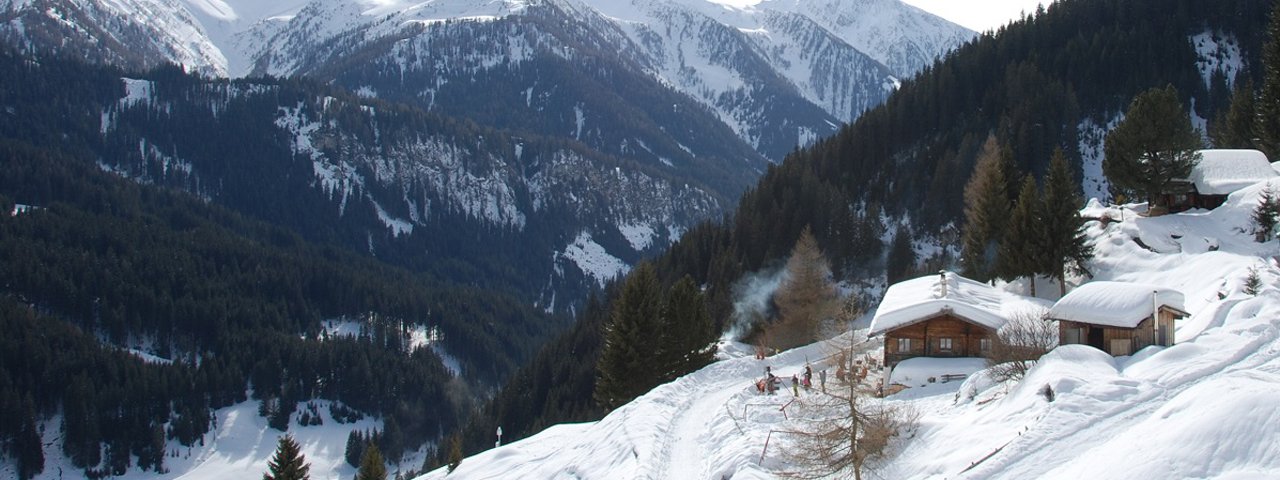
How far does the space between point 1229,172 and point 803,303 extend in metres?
29.6

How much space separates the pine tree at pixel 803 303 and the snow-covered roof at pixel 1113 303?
2758 centimetres

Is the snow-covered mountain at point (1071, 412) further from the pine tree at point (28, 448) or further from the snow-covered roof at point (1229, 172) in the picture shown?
the pine tree at point (28, 448)

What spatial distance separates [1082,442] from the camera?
25.5 meters

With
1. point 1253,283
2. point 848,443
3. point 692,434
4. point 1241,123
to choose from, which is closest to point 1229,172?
point 1241,123

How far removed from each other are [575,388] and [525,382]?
16.7 metres

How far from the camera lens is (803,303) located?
226 ft

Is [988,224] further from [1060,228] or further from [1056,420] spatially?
→ [1056,420]

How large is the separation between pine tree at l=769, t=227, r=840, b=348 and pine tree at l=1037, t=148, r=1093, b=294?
15954 mm

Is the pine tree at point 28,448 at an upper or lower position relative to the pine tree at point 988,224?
lower

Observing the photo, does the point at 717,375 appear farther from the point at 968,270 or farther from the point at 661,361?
the point at 968,270

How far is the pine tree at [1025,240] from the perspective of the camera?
55375 mm

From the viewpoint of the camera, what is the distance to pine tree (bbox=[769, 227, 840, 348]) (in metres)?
67.7

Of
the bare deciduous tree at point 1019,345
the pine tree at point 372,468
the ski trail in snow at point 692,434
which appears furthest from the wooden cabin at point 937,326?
the pine tree at point 372,468

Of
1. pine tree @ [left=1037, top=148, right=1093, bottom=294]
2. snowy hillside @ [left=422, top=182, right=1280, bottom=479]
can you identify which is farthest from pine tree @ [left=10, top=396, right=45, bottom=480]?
pine tree @ [left=1037, top=148, right=1093, bottom=294]
